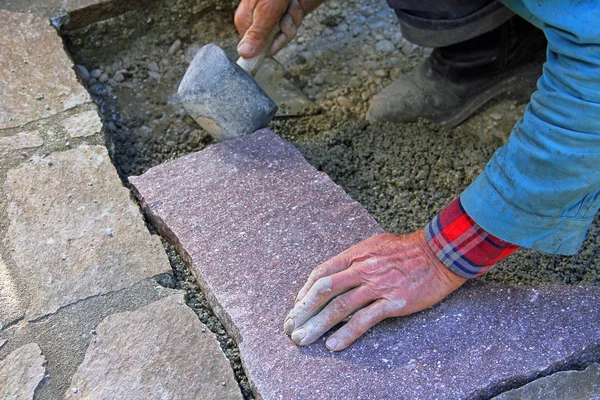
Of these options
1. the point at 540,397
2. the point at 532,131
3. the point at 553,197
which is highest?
the point at 532,131

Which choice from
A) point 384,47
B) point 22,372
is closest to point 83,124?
point 22,372

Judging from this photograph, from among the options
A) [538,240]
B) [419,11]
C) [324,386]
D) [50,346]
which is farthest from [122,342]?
[419,11]

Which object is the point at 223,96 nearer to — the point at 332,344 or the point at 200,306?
the point at 200,306

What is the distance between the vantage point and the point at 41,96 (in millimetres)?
2559

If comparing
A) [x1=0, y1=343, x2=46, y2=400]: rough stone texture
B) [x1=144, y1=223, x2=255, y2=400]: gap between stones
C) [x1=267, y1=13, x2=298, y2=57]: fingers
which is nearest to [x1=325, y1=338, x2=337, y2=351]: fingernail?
[x1=144, y1=223, x2=255, y2=400]: gap between stones

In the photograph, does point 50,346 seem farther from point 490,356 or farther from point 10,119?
point 490,356

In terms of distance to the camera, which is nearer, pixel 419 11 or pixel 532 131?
pixel 532 131

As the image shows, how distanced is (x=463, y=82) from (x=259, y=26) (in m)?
0.98

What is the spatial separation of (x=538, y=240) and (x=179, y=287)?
1.05m

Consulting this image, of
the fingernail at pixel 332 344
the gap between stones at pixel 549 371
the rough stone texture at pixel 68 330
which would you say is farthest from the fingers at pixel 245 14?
the gap between stones at pixel 549 371

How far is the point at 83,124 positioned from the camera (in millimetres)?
2467

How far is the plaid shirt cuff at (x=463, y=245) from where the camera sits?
1.77 metres

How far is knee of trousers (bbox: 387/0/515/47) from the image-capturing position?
8.26ft

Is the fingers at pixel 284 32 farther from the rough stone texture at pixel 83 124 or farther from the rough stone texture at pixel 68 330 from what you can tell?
the rough stone texture at pixel 68 330
